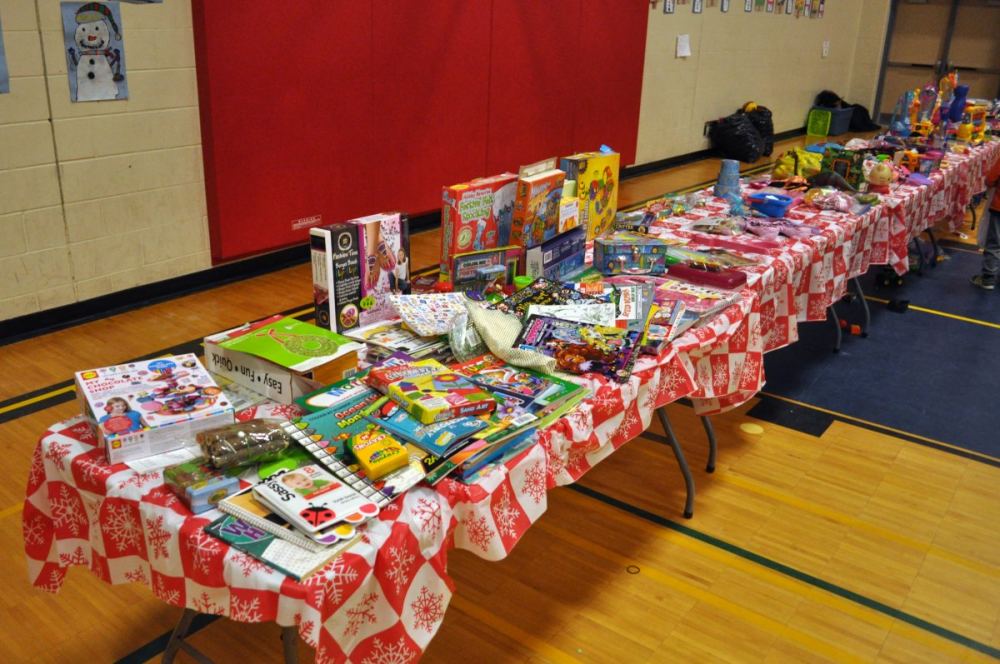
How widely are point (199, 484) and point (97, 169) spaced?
3.41 m

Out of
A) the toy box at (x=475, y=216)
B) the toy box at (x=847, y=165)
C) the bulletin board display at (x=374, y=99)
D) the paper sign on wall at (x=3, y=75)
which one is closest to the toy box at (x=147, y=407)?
the toy box at (x=475, y=216)

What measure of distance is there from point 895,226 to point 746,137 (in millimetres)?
5203

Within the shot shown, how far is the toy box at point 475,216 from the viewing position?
2508 mm

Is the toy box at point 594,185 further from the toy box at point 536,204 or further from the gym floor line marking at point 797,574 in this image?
the gym floor line marking at point 797,574

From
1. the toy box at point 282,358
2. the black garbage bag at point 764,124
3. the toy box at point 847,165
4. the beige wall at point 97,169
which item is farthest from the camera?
the black garbage bag at point 764,124

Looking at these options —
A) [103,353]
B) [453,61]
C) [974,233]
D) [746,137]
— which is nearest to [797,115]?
[746,137]

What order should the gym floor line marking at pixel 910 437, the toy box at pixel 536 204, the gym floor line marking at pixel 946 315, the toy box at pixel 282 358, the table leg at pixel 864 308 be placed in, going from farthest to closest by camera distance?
the gym floor line marking at pixel 946 315
the table leg at pixel 864 308
the gym floor line marking at pixel 910 437
the toy box at pixel 536 204
the toy box at pixel 282 358

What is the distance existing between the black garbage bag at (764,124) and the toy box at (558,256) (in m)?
7.72

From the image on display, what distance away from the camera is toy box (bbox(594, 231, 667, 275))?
2963 mm

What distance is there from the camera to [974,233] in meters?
7.11

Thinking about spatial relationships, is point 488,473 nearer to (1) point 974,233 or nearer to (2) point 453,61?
Result: (2) point 453,61

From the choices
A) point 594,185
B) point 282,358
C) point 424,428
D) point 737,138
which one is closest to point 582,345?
point 424,428

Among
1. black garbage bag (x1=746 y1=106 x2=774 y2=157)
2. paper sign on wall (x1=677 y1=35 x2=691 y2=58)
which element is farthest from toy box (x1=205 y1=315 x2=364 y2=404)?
black garbage bag (x1=746 y1=106 x2=774 y2=157)

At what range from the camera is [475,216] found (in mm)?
2578
